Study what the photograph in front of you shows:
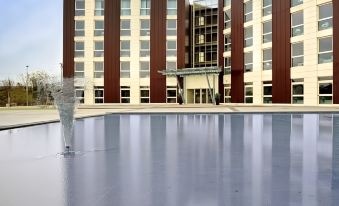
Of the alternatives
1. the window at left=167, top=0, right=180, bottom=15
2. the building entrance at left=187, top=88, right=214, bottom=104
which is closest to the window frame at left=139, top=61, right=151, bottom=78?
the building entrance at left=187, top=88, right=214, bottom=104

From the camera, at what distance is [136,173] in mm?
6152

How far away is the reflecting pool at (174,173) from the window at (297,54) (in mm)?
26136

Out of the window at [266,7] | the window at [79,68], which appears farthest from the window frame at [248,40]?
the window at [79,68]

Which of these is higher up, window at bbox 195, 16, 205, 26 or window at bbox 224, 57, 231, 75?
window at bbox 195, 16, 205, 26

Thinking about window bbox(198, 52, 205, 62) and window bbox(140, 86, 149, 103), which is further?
window bbox(198, 52, 205, 62)

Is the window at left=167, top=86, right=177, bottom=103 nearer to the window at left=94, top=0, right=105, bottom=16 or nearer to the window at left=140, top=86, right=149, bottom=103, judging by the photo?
the window at left=140, top=86, right=149, bottom=103

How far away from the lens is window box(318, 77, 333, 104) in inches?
1252

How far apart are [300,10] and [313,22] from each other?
6.76 ft

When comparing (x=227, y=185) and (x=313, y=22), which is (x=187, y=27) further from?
(x=227, y=185)

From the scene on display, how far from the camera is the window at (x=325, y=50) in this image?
3197 centimetres

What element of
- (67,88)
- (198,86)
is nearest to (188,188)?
(67,88)

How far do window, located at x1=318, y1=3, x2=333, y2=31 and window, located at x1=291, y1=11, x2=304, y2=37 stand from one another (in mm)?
1861

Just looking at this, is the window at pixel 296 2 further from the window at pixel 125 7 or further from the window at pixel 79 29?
the window at pixel 79 29

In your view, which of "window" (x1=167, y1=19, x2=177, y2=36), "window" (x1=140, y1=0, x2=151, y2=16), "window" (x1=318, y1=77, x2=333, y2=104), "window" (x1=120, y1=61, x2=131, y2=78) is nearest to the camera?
"window" (x1=318, y1=77, x2=333, y2=104)
